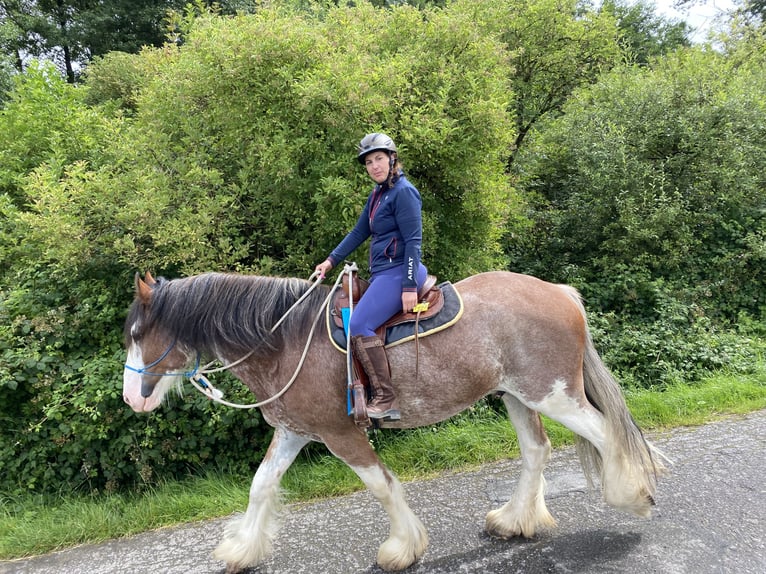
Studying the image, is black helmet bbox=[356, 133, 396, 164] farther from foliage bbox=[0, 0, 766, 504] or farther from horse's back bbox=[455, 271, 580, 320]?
foliage bbox=[0, 0, 766, 504]

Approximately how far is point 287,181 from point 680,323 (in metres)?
5.21

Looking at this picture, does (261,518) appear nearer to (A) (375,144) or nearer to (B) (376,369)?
(B) (376,369)

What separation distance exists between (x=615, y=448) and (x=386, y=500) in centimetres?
141

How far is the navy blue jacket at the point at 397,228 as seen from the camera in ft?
8.28

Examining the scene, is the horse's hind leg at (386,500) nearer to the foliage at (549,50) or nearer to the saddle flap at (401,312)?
the saddle flap at (401,312)

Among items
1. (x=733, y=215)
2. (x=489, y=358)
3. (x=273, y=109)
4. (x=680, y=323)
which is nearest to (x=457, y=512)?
(x=489, y=358)

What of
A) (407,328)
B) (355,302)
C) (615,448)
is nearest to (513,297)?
(407,328)

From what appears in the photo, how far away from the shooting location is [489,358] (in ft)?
8.79

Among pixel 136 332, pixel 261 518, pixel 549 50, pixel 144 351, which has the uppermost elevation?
pixel 549 50

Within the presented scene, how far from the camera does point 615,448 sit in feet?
9.08

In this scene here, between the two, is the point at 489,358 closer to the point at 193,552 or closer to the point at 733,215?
the point at 193,552

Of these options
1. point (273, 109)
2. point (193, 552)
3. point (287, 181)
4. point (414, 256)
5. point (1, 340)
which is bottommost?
point (193, 552)

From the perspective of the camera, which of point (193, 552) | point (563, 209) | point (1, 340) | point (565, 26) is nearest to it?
point (193, 552)

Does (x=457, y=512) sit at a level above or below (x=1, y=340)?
below
